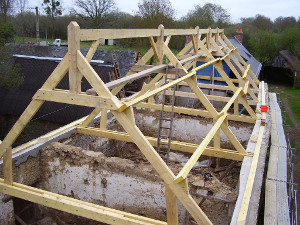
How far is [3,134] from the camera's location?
13.2m

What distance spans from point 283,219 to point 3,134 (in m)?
12.6

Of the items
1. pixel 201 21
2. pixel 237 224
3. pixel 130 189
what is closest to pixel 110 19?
pixel 201 21

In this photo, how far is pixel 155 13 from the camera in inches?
968

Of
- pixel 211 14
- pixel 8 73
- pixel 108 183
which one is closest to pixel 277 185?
pixel 108 183

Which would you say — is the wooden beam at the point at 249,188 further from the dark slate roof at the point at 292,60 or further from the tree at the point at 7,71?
the dark slate roof at the point at 292,60

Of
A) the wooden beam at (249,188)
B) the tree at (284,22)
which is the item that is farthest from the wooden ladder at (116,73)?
the tree at (284,22)

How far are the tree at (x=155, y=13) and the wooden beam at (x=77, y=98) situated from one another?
20.5 m

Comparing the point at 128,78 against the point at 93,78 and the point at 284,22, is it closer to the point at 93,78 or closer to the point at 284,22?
the point at 93,78

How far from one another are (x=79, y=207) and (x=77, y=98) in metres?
1.59

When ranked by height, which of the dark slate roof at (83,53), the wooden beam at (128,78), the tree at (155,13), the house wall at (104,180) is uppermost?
the tree at (155,13)

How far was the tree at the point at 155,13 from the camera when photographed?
77.2 feet

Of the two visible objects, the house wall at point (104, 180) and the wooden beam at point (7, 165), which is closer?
the wooden beam at point (7, 165)

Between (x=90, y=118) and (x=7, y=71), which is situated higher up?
(x=7, y=71)

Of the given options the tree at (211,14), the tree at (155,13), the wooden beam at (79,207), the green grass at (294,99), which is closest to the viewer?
the wooden beam at (79,207)
